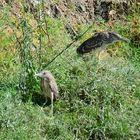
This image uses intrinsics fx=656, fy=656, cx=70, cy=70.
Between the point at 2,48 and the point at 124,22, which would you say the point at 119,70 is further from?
the point at 124,22

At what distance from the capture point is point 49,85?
801 cm

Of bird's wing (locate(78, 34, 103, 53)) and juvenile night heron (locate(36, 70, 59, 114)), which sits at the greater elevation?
juvenile night heron (locate(36, 70, 59, 114))

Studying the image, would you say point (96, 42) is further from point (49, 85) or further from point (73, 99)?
point (49, 85)

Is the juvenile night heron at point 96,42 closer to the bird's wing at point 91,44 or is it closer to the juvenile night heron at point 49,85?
the bird's wing at point 91,44

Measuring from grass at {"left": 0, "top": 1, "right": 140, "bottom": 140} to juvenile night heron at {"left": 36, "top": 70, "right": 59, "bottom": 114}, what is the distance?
129mm

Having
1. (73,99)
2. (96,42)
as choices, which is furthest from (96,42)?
(73,99)

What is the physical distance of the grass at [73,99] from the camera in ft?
24.7

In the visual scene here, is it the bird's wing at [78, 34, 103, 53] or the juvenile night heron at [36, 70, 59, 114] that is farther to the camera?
the bird's wing at [78, 34, 103, 53]

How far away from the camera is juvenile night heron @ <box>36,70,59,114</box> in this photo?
26.3ft

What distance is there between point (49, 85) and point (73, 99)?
1.29 feet

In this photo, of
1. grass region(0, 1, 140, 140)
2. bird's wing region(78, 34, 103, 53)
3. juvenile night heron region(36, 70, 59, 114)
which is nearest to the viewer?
grass region(0, 1, 140, 140)

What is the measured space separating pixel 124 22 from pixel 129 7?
35 cm

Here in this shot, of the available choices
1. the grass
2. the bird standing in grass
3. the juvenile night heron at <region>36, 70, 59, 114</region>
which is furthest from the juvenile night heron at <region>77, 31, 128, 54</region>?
the juvenile night heron at <region>36, 70, 59, 114</region>

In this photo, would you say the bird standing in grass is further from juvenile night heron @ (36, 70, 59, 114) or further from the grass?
juvenile night heron @ (36, 70, 59, 114)
